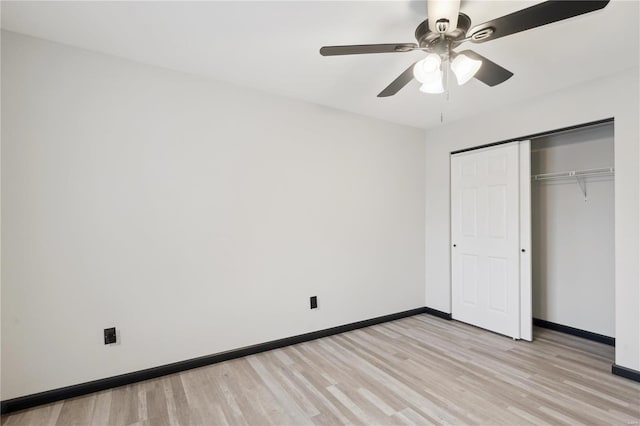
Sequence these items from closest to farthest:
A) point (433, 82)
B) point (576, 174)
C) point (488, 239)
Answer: point (433, 82)
point (576, 174)
point (488, 239)

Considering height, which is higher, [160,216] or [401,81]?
[401,81]

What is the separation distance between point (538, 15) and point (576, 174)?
240 centimetres

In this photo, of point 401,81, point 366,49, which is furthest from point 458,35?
point 366,49

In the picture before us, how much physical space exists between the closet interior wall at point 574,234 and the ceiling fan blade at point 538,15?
7.66 ft

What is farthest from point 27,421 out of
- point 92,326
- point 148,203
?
point 148,203

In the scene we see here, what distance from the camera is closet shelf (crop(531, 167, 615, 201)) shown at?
9.76 ft

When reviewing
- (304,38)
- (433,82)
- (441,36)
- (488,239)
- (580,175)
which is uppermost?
(304,38)

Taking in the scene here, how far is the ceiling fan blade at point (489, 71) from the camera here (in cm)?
173

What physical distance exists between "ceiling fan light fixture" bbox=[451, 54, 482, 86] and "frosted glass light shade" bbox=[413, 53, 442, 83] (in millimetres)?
93

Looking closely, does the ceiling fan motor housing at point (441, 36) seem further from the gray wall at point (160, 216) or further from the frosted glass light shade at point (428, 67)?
the gray wall at point (160, 216)

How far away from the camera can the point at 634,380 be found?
7.80 ft

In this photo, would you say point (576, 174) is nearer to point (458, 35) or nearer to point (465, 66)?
point (465, 66)

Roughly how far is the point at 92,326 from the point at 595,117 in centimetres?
415

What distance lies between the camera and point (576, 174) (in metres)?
3.14
